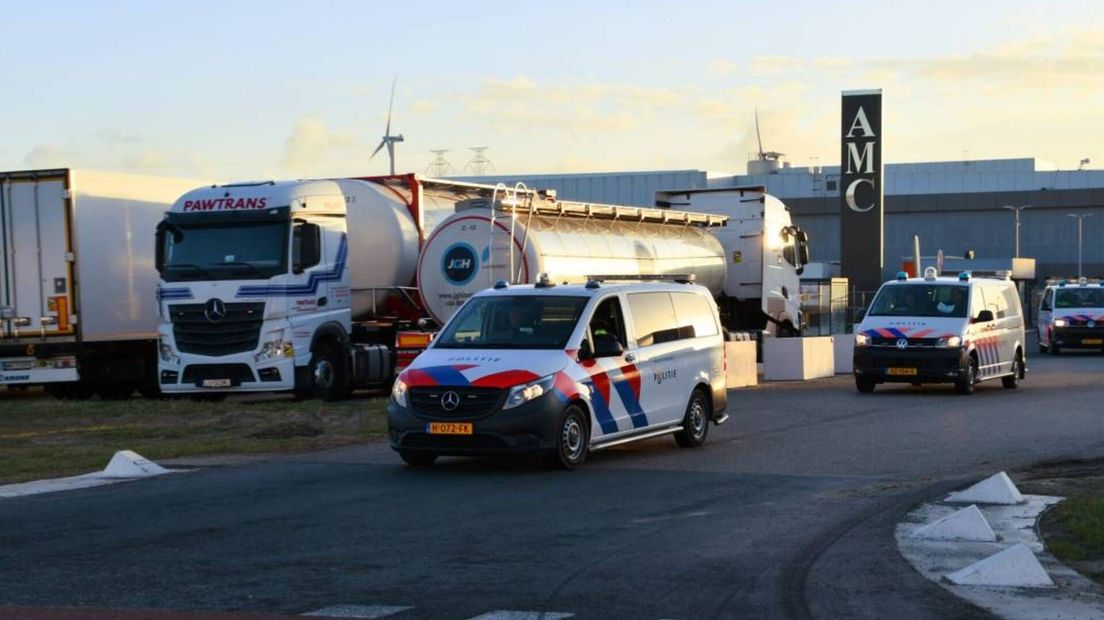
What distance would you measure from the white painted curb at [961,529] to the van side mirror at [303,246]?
592 inches

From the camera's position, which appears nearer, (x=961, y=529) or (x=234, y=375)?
(x=961, y=529)

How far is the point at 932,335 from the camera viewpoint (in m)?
27.2

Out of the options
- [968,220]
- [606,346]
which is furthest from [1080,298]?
[968,220]

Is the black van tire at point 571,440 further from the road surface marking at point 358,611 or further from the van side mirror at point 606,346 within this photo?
the road surface marking at point 358,611

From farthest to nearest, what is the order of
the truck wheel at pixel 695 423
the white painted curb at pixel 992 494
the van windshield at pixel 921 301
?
the van windshield at pixel 921 301
the truck wheel at pixel 695 423
the white painted curb at pixel 992 494

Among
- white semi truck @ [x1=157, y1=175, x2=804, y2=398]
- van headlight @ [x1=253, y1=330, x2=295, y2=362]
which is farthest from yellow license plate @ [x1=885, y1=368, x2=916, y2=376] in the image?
van headlight @ [x1=253, y1=330, x2=295, y2=362]

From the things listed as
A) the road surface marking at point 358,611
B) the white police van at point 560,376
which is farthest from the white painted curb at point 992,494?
the road surface marking at point 358,611

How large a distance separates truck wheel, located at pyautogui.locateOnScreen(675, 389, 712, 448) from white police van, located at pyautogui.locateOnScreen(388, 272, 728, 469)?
2 centimetres

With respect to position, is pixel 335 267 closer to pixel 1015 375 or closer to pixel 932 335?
A: pixel 932 335

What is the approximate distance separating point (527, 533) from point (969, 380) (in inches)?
691

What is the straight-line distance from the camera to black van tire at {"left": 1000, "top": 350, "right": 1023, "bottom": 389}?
1158 inches

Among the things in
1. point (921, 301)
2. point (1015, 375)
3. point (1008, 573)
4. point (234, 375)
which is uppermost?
point (921, 301)

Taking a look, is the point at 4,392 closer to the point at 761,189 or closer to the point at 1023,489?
the point at 761,189

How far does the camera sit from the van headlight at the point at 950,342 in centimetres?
Answer: 2709
